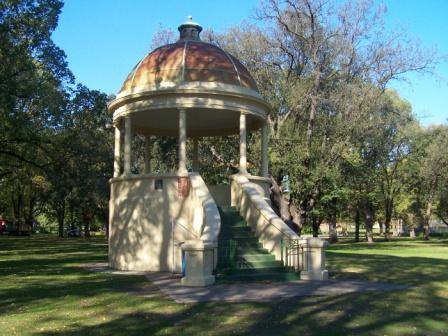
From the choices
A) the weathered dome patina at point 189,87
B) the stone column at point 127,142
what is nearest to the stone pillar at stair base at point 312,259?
the weathered dome patina at point 189,87

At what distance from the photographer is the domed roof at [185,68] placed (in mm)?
16422

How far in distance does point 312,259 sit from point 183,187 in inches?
173

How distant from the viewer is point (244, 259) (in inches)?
541

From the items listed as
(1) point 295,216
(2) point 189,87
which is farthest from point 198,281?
(1) point 295,216

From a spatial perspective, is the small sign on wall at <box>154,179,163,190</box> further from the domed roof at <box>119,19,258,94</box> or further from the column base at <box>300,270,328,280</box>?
the column base at <box>300,270,328,280</box>

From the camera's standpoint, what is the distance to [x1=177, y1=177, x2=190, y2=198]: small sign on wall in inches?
613

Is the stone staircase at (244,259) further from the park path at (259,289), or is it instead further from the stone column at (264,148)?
the stone column at (264,148)

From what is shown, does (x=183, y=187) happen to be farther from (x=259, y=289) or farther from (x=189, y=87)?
(x=259, y=289)

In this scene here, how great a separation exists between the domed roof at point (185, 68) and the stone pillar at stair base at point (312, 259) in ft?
19.3

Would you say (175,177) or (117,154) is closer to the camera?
(175,177)

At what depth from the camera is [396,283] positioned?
508 inches

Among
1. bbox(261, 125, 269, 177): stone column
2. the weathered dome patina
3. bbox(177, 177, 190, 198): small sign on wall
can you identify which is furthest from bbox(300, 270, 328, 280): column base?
bbox(261, 125, 269, 177): stone column

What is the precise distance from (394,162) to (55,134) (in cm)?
3597

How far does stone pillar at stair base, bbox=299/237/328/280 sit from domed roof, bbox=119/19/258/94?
5870 mm
